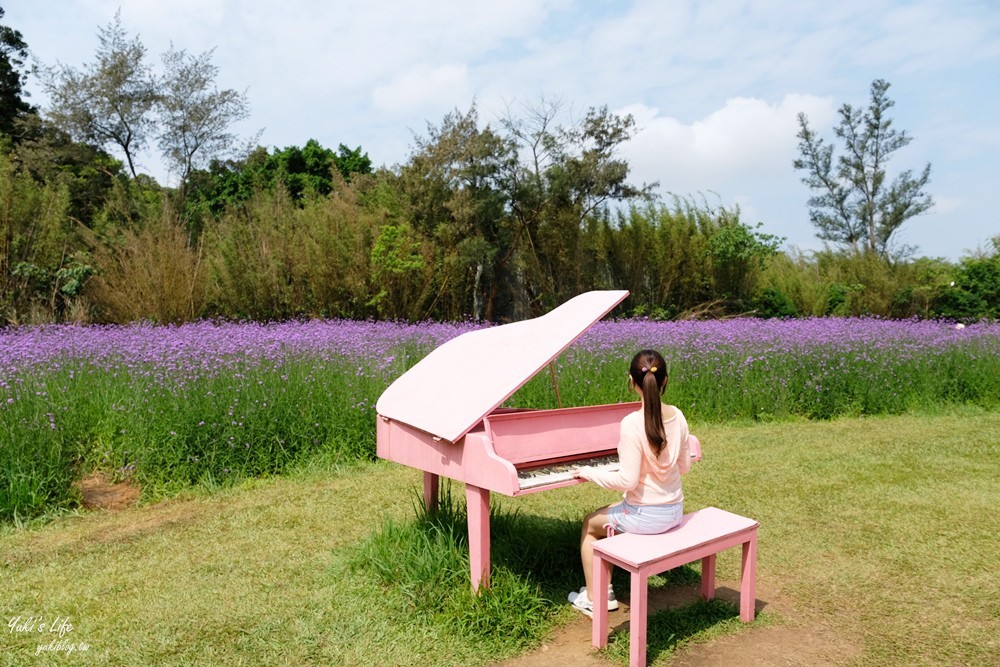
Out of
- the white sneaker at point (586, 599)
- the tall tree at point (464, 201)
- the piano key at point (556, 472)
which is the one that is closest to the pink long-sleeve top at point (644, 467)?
the piano key at point (556, 472)

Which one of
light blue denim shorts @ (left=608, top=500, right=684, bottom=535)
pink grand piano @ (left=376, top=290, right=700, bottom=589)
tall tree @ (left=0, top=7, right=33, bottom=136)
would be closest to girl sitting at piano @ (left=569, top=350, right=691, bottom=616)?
light blue denim shorts @ (left=608, top=500, right=684, bottom=535)

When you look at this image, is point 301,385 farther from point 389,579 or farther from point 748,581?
point 748,581

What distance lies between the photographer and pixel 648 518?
3.13m

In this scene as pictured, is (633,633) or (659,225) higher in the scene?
(659,225)

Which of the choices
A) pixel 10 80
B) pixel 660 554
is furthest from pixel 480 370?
pixel 10 80

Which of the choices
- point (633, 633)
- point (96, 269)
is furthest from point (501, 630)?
point (96, 269)

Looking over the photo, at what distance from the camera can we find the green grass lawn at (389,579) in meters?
3.13

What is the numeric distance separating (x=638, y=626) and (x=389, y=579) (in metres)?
1.32

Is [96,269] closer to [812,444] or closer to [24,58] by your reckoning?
[812,444]

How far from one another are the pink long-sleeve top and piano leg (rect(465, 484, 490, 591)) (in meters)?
0.43

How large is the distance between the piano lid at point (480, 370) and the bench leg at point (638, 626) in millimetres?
902

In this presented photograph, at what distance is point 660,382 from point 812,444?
481cm

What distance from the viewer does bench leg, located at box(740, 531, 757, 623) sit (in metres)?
3.31

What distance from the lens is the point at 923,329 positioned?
10.9 m
